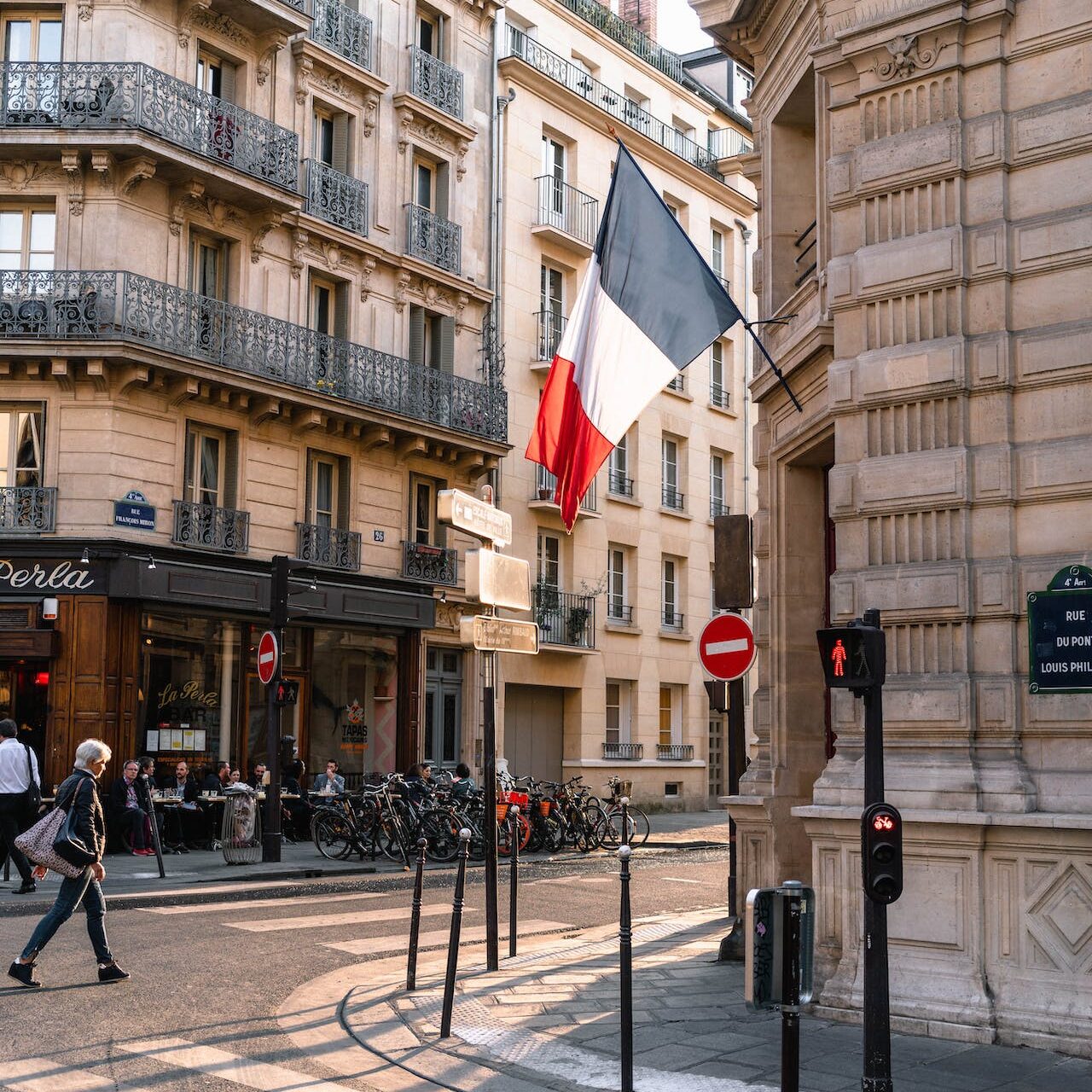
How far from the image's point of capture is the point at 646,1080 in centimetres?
704

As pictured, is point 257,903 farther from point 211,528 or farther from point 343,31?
point 343,31

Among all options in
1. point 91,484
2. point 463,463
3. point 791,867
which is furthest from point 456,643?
Answer: point 791,867

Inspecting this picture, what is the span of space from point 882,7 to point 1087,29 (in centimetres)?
134

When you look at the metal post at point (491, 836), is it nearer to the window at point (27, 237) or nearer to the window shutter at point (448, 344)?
the window at point (27, 237)

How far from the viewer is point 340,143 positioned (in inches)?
1093

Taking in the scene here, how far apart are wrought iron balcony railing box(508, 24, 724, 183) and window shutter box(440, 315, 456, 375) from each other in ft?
22.3

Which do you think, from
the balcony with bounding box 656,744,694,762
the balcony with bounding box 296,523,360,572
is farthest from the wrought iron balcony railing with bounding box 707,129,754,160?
the balcony with bounding box 296,523,360,572

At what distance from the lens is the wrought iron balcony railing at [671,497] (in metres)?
36.6

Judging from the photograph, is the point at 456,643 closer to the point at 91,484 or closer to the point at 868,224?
the point at 91,484

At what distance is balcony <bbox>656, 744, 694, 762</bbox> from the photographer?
3591 centimetres

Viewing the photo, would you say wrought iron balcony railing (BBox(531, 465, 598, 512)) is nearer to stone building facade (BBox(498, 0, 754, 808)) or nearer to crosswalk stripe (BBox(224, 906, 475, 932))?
stone building facade (BBox(498, 0, 754, 808))

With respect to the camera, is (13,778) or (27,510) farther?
(27,510)

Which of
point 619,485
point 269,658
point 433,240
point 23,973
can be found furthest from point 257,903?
point 619,485

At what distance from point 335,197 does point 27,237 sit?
6.25 meters
